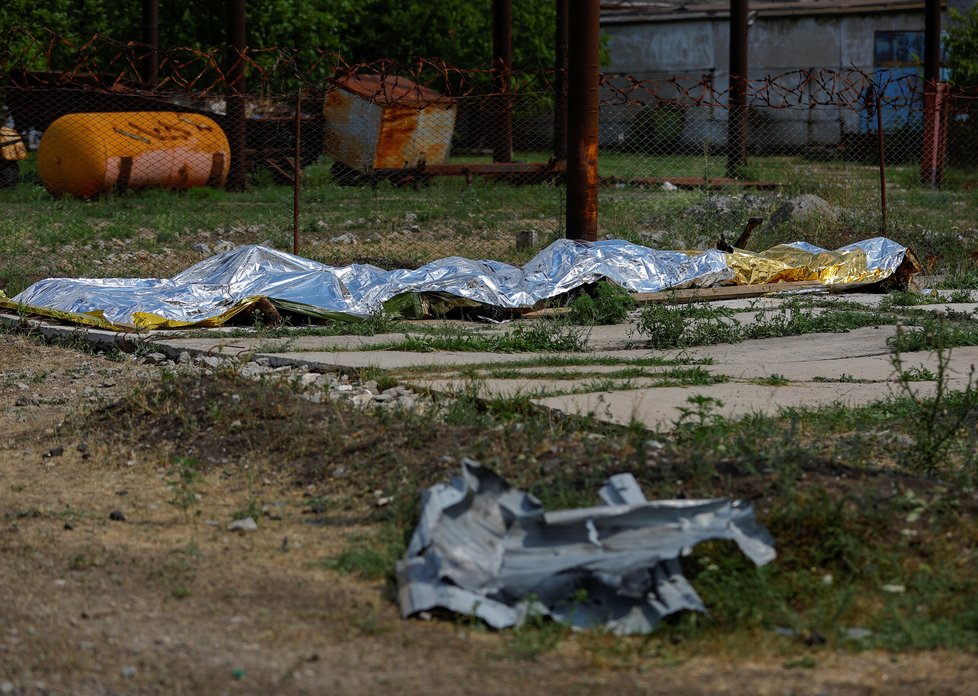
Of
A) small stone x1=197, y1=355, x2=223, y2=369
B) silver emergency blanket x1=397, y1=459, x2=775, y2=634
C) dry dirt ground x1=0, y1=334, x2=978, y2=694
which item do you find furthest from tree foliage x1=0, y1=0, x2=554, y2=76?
silver emergency blanket x1=397, y1=459, x2=775, y2=634

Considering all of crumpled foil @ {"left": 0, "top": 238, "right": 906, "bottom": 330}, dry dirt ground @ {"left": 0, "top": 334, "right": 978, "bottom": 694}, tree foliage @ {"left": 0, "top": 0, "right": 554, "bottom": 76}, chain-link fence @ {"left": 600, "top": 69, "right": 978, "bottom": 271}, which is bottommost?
dry dirt ground @ {"left": 0, "top": 334, "right": 978, "bottom": 694}

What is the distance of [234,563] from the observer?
4.65 m

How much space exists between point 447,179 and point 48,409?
Result: 14022mm

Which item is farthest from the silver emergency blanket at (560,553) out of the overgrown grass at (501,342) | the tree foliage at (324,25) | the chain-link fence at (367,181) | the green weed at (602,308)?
the tree foliage at (324,25)

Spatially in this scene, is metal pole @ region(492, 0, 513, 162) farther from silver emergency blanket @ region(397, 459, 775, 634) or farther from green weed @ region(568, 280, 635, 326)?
silver emergency blanket @ region(397, 459, 775, 634)

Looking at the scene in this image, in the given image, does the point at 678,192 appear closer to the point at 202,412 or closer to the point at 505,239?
the point at 505,239

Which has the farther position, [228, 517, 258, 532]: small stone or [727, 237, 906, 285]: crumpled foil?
[727, 237, 906, 285]: crumpled foil

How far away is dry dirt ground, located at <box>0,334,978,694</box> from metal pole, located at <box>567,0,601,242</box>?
19.9 ft

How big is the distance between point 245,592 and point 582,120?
27.2 ft

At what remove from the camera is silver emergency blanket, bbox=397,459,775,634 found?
4047 millimetres

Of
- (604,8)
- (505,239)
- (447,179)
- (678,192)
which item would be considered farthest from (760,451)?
(604,8)

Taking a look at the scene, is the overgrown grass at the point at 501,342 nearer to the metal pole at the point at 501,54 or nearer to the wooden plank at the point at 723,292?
the wooden plank at the point at 723,292

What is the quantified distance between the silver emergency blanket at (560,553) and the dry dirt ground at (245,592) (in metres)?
0.12

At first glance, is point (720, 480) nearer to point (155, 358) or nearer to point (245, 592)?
point (245, 592)
